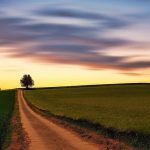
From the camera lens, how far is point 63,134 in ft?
94.3

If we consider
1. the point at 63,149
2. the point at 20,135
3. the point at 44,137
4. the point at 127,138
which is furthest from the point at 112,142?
the point at 20,135

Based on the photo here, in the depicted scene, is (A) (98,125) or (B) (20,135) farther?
(A) (98,125)

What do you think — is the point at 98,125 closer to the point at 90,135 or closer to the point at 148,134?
the point at 90,135

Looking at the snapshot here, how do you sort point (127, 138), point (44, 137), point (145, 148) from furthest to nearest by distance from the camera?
point (44, 137) → point (127, 138) → point (145, 148)

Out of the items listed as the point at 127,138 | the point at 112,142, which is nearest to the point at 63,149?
the point at 112,142

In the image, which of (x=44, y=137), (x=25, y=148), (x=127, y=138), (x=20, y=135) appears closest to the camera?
(x=25, y=148)

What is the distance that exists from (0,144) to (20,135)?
407 cm

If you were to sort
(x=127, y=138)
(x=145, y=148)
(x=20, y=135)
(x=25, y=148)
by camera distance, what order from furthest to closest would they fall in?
(x=20, y=135) → (x=127, y=138) → (x=25, y=148) → (x=145, y=148)

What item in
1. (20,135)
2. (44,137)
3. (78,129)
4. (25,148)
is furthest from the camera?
(78,129)

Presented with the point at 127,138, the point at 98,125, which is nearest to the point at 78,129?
the point at 98,125

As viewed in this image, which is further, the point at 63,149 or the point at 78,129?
the point at 78,129

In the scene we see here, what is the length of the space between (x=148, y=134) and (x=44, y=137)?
6.58 metres

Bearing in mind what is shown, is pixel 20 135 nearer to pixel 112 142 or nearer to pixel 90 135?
pixel 90 135

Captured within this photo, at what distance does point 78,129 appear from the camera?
3191cm
